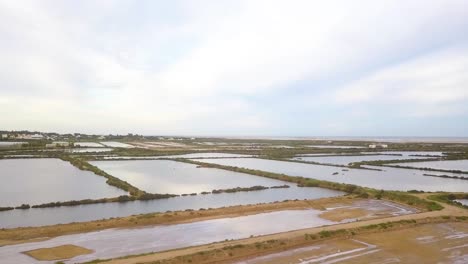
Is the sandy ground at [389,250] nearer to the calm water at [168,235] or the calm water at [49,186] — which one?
the calm water at [168,235]

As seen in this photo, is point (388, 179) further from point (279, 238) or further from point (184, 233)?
point (184, 233)

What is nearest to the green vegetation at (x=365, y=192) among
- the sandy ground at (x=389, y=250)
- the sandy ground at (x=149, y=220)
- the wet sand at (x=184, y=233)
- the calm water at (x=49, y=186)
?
the wet sand at (x=184, y=233)

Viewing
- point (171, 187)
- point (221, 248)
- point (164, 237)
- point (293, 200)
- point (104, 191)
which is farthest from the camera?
point (171, 187)

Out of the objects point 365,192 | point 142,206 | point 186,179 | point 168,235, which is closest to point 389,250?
point 168,235

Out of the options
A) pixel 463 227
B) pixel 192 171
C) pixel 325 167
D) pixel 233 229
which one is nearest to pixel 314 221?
pixel 233 229

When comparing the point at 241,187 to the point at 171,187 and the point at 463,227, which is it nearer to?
the point at 171,187

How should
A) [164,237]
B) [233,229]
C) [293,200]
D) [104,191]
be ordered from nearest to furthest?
[164,237] → [233,229] → [293,200] → [104,191]
